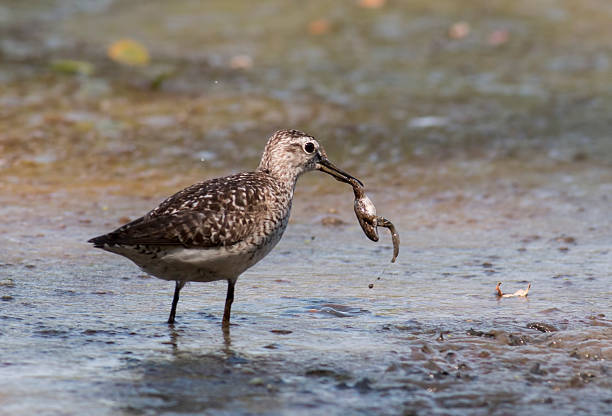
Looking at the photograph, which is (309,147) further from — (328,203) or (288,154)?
(328,203)

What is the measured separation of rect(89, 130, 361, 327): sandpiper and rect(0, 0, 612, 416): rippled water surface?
40 centimetres

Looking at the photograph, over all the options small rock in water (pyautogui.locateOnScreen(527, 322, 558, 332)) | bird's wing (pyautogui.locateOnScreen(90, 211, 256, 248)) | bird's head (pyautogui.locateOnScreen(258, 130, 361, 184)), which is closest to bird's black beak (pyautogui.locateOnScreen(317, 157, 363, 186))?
bird's head (pyautogui.locateOnScreen(258, 130, 361, 184))

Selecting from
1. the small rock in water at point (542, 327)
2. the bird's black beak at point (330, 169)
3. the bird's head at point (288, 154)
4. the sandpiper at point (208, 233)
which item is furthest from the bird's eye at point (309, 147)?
the small rock in water at point (542, 327)

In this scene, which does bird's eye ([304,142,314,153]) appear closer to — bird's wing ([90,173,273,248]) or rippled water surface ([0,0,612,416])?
bird's wing ([90,173,273,248])

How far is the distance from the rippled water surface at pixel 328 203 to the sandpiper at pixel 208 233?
0.40 metres

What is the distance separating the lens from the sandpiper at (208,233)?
643 cm

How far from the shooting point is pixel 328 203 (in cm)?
1056

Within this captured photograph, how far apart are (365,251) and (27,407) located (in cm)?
446

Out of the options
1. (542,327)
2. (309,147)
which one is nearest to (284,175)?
(309,147)

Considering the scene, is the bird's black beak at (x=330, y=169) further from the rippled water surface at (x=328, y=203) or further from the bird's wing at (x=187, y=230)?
the bird's wing at (x=187, y=230)

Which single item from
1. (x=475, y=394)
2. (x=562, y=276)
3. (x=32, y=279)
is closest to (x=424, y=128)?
(x=562, y=276)

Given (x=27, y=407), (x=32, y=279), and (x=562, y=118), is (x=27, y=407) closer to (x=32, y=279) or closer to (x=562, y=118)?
(x=32, y=279)

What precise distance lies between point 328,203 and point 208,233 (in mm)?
4114

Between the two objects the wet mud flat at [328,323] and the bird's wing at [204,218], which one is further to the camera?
the bird's wing at [204,218]
